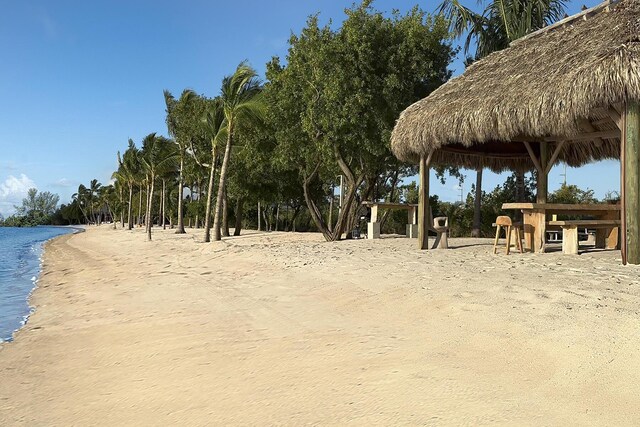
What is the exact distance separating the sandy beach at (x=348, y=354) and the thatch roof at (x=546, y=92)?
9.25ft

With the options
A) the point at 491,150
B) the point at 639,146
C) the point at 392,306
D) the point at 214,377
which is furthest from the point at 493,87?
the point at 214,377

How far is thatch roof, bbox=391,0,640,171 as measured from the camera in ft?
25.7

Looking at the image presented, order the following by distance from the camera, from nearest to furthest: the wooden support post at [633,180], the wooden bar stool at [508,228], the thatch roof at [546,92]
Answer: the wooden support post at [633,180]
the thatch roof at [546,92]
the wooden bar stool at [508,228]

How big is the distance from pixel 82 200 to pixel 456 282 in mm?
114438

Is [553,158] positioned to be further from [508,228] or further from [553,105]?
[553,105]

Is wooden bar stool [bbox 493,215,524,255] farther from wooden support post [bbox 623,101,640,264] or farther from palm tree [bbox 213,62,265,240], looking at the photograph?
palm tree [bbox 213,62,265,240]

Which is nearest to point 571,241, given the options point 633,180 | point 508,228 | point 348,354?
point 508,228

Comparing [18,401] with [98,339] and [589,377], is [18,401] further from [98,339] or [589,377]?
[589,377]

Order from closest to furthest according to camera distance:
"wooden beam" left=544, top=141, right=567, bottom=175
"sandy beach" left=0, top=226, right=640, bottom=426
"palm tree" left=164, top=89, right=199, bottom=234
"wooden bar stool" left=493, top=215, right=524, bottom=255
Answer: "sandy beach" left=0, top=226, right=640, bottom=426 < "wooden bar stool" left=493, top=215, right=524, bottom=255 < "wooden beam" left=544, top=141, right=567, bottom=175 < "palm tree" left=164, top=89, right=199, bottom=234

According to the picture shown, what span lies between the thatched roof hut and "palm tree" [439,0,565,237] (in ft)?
19.5

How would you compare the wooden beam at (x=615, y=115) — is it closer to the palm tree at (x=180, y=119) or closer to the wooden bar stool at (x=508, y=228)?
the wooden bar stool at (x=508, y=228)

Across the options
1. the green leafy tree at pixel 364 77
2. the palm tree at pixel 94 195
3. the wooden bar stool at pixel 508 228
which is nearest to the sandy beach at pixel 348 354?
the wooden bar stool at pixel 508 228

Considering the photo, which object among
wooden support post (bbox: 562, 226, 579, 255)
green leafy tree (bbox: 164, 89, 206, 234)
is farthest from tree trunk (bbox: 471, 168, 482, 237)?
green leafy tree (bbox: 164, 89, 206, 234)

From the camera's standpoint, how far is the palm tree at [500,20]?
61.7 feet
